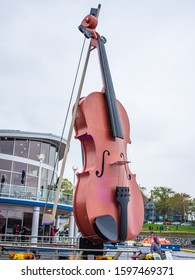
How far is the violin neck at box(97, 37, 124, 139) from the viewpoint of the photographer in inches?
323

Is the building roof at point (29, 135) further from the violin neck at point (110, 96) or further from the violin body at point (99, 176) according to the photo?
the violin body at point (99, 176)

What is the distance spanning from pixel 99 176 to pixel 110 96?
2.17 m

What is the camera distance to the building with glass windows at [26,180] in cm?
2379

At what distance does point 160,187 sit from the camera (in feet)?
294

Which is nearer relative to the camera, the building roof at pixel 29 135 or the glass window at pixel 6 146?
the building roof at pixel 29 135

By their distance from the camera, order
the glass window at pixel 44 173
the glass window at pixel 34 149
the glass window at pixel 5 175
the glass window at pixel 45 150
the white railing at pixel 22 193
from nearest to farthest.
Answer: the white railing at pixel 22 193 → the glass window at pixel 5 175 → the glass window at pixel 34 149 → the glass window at pixel 44 173 → the glass window at pixel 45 150

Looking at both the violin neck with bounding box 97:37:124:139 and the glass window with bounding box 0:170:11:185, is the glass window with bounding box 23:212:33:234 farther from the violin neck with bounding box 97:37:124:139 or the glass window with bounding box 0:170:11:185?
the violin neck with bounding box 97:37:124:139

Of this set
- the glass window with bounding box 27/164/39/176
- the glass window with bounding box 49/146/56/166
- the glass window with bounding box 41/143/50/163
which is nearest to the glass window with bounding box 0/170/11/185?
the glass window with bounding box 27/164/39/176

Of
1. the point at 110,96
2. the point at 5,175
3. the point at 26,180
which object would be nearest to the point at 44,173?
the point at 26,180

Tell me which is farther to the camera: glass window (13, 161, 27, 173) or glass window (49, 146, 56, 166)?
glass window (49, 146, 56, 166)

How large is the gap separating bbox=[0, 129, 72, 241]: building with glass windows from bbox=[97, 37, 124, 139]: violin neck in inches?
609

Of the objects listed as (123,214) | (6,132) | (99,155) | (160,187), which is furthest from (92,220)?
(160,187)

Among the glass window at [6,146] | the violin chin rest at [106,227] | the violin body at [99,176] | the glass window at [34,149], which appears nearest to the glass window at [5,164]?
the glass window at [6,146]

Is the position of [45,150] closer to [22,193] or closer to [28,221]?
[28,221]
